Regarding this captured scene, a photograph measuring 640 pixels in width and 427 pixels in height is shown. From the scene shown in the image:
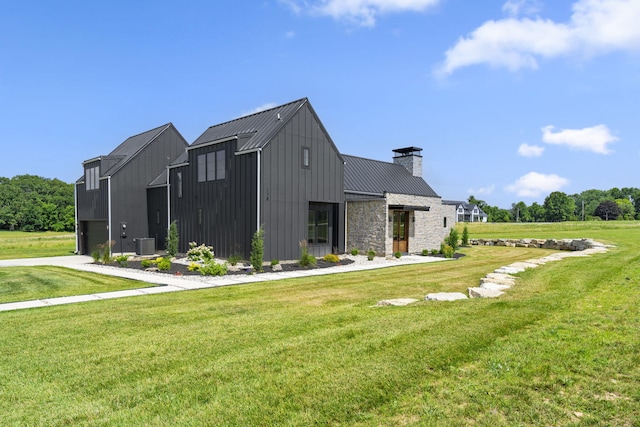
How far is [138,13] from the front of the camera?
1547 centimetres

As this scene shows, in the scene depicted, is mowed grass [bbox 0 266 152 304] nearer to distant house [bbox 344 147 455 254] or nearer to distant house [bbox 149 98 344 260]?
distant house [bbox 149 98 344 260]

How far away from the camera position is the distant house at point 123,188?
22.6m

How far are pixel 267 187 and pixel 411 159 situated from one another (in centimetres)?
1386

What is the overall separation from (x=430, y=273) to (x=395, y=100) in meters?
6.88

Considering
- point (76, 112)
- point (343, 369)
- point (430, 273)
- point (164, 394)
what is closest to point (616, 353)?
point (343, 369)

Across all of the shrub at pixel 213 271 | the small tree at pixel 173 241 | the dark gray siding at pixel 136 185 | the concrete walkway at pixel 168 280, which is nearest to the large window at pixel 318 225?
the concrete walkway at pixel 168 280

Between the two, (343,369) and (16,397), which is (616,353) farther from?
(16,397)

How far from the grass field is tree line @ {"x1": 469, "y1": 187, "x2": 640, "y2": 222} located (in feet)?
366

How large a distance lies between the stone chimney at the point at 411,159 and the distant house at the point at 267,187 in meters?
9.11

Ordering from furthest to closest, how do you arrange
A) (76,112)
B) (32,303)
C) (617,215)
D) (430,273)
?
(617,215)
(76,112)
(430,273)
(32,303)

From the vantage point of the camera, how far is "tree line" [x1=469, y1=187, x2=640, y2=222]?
339 ft

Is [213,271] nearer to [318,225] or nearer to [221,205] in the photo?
[221,205]

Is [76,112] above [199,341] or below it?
above

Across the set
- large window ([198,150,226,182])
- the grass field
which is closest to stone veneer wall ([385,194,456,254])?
large window ([198,150,226,182])
